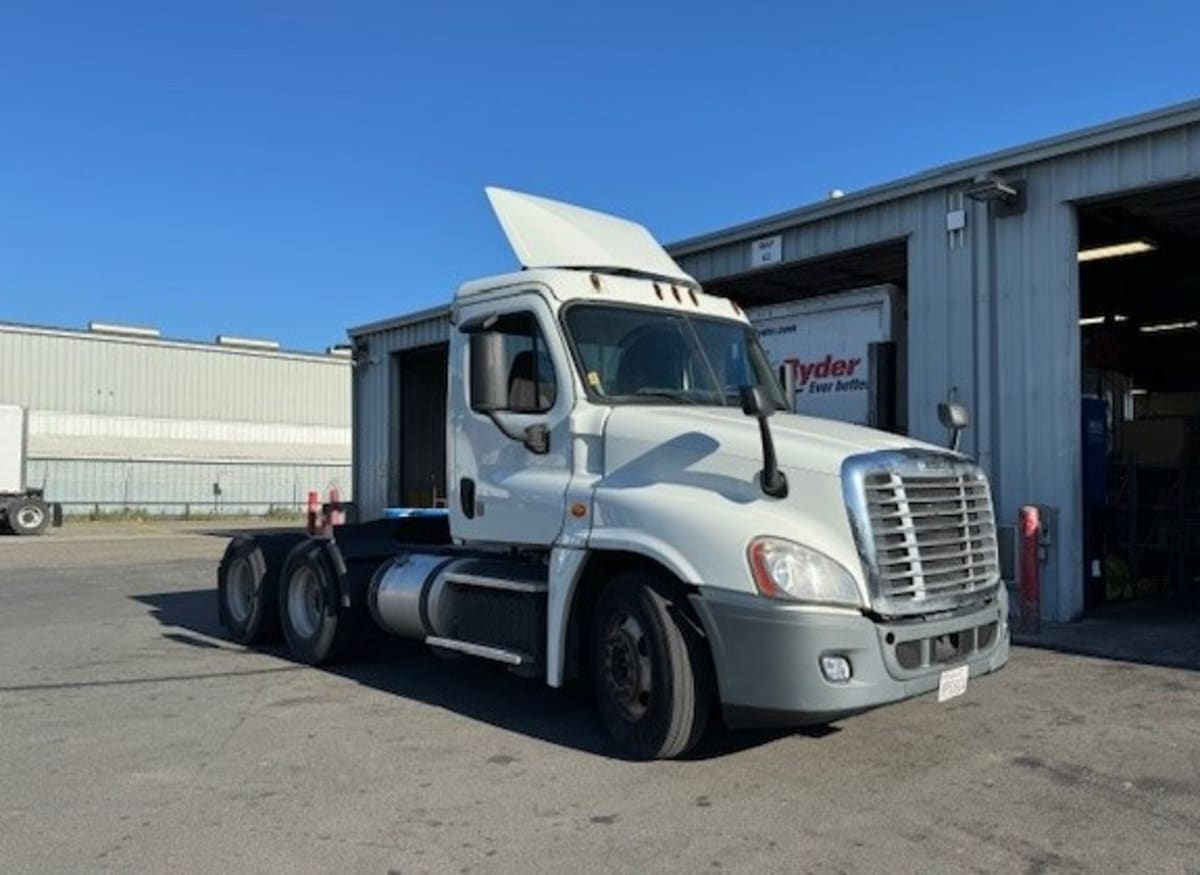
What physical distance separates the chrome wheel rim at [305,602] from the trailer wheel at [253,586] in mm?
518

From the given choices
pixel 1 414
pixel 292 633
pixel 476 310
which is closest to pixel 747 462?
pixel 476 310

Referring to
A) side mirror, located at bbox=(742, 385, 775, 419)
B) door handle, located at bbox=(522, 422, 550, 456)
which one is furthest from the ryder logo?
side mirror, located at bbox=(742, 385, 775, 419)

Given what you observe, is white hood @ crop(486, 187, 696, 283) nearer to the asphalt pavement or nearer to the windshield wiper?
the windshield wiper

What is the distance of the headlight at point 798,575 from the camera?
16.4 feet

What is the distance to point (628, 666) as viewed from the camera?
220 inches

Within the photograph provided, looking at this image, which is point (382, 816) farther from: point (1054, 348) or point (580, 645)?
point (1054, 348)

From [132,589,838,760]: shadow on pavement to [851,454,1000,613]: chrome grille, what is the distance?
4.32 ft

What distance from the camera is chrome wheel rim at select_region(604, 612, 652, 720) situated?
18.0 feet

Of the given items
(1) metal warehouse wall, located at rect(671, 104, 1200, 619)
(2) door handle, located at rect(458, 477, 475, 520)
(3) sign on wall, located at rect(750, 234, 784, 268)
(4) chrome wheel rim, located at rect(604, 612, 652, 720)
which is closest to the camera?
(4) chrome wheel rim, located at rect(604, 612, 652, 720)

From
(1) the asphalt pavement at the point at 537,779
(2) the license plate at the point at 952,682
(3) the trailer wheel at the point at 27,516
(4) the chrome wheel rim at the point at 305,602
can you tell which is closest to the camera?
(1) the asphalt pavement at the point at 537,779

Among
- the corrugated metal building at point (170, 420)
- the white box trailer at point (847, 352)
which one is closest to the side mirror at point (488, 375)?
the white box trailer at point (847, 352)

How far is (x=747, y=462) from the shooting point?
542cm

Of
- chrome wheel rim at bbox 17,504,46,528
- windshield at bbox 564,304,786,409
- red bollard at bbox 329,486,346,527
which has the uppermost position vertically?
windshield at bbox 564,304,786,409

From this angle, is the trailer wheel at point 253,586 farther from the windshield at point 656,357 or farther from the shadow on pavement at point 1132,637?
the shadow on pavement at point 1132,637
